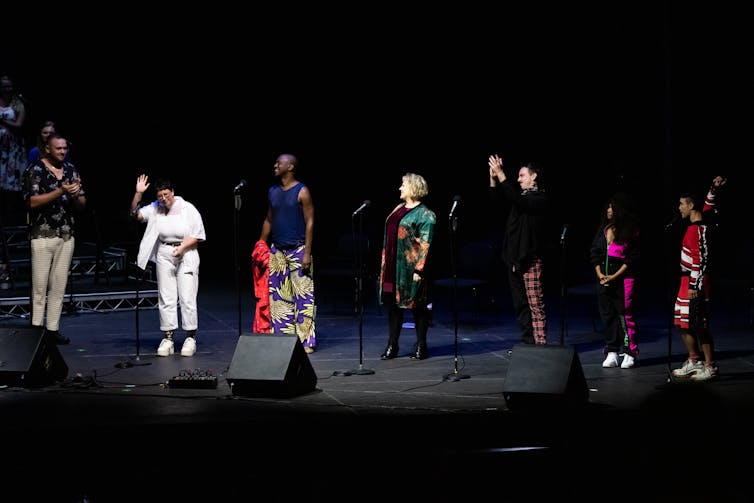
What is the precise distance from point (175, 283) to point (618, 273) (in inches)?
143

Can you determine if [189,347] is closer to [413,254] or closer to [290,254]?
[290,254]

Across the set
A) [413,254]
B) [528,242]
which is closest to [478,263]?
[413,254]

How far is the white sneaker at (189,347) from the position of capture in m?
8.85

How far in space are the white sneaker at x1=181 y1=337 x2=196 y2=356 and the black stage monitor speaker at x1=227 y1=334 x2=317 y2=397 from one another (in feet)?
5.72

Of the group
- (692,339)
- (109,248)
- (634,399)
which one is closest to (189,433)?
(634,399)

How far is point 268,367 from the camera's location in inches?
278

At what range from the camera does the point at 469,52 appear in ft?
45.6

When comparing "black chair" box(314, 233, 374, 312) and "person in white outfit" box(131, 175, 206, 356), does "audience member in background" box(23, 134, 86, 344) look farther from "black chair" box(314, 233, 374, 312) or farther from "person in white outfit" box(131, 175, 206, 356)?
"black chair" box(314, 233, 374, 312)

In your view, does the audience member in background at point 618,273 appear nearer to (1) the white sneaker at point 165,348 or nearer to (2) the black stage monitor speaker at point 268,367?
(2) the black stage monitor speaker at point 268,367

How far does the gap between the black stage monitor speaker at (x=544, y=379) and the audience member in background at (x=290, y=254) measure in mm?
2574

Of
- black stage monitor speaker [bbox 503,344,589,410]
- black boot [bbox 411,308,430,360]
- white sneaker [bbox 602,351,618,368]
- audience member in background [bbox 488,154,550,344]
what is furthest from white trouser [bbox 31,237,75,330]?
white sneaker [bbox 602,351,618,368]

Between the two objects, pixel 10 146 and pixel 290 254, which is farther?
pixel 10 146

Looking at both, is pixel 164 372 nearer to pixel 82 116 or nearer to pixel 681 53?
pixel 82 116

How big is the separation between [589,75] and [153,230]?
6.93 m
